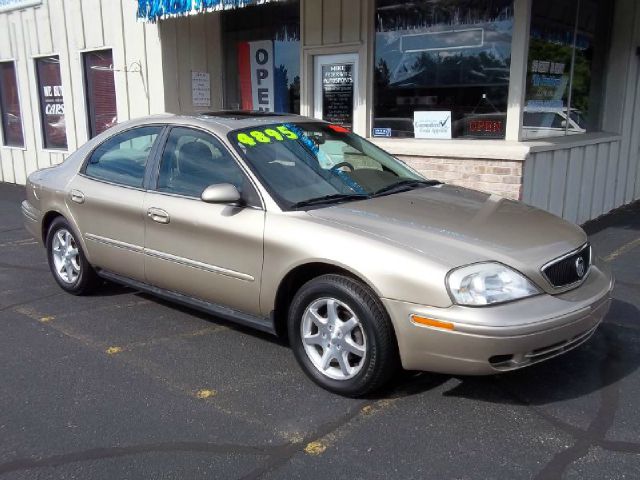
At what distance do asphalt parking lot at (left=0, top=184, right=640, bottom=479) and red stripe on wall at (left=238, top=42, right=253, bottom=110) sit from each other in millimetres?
6202

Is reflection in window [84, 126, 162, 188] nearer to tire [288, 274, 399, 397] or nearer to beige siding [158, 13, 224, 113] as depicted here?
tire [288, 274, 399, 397]

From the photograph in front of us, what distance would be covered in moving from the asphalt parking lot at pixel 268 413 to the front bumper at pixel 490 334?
354 mm

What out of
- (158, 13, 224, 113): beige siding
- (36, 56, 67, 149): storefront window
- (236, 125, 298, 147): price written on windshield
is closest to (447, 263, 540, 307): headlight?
(236, 125, 298, 147): price written on windshield

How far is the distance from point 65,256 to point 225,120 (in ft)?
7.02

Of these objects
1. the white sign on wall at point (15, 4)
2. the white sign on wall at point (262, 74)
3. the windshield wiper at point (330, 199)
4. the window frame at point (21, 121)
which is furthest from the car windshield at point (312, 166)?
the window frame at point (21, 121)

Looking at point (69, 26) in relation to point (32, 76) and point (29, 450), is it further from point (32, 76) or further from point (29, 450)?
point (29, 450)

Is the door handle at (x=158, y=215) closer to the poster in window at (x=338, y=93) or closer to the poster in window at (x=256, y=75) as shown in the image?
the poster in window at (x=338, y=93)

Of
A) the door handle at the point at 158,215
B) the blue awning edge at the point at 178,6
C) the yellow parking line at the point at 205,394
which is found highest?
the blue awning edge at the point at 178,6

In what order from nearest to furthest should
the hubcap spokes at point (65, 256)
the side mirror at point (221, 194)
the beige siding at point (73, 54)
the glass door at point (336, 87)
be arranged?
1. the side mirror at point (221, 194)
2. the hubcap spokes at point (65, 256)
3. the glass door at point (336, 87)
4. the beige siding at point (73, 54)

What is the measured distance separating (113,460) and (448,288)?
5.98 ft

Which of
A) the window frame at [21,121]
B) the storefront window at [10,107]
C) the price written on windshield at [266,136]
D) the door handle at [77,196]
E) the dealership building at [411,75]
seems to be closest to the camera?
the price written on windshield at [266,136]

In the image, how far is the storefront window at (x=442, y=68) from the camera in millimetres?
6918

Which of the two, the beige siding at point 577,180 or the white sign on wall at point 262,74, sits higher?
the white sign on wall at point 262,74

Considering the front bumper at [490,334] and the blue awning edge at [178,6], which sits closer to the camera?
the front bumper at [490,334]
